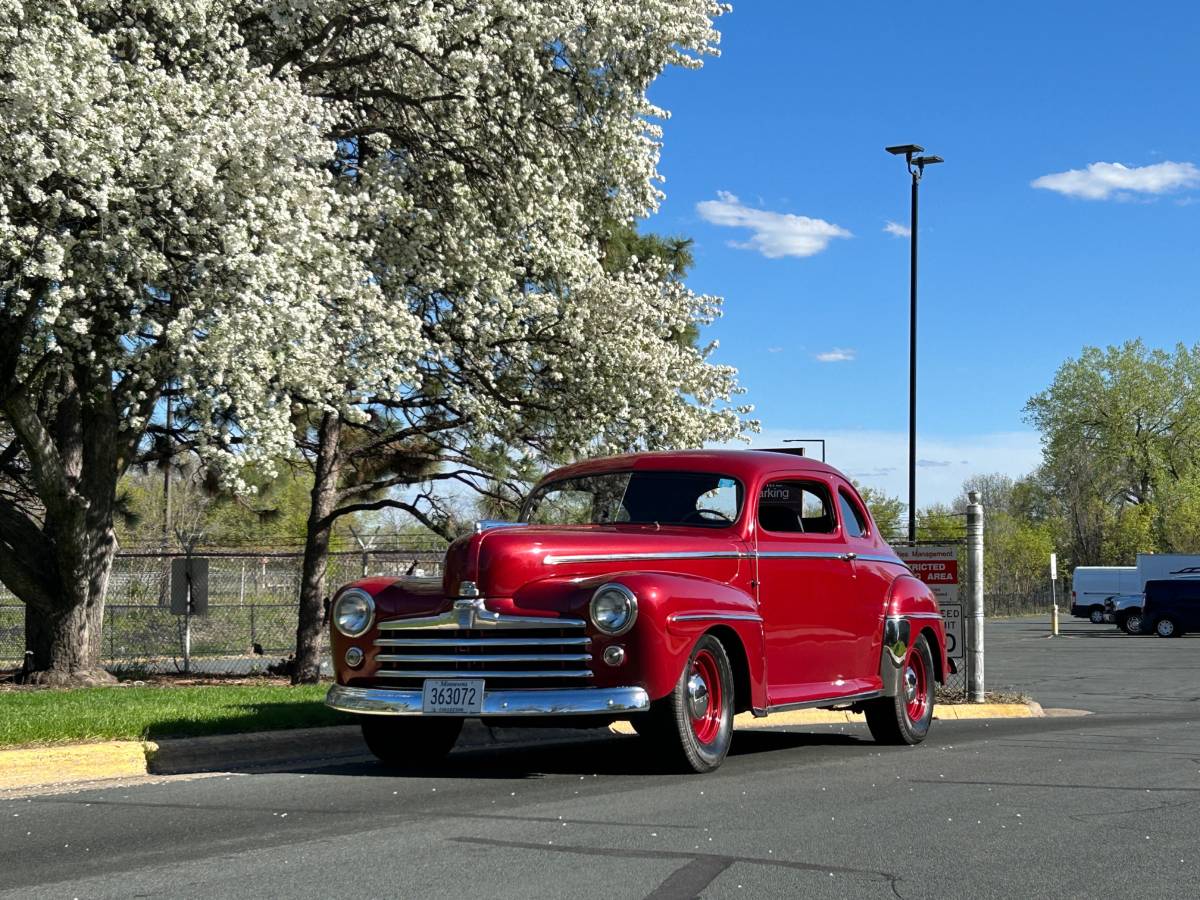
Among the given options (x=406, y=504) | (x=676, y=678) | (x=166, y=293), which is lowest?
(x=676, y=678)

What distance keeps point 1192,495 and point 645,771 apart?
79.7 m

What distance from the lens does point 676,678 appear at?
8289 millimetres

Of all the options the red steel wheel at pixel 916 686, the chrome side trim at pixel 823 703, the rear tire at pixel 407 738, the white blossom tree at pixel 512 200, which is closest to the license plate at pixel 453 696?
the rear tire at pixel 407 738

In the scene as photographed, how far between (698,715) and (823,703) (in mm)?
1684

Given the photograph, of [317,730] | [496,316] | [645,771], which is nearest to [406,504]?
[496,316]

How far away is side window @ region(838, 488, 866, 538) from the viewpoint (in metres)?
11.1

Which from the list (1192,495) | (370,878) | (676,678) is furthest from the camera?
(1192,495)

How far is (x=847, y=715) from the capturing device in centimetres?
1464

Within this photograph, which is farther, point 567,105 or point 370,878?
point 567,105

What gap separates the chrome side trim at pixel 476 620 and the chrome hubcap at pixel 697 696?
82 centimetres

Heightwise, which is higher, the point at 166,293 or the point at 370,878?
the point at 166,293

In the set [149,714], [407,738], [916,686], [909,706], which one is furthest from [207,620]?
[407,738]

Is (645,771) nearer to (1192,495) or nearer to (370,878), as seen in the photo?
(370,878)

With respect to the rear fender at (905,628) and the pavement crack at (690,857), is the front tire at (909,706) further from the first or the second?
the pavement crack at (690,857)
